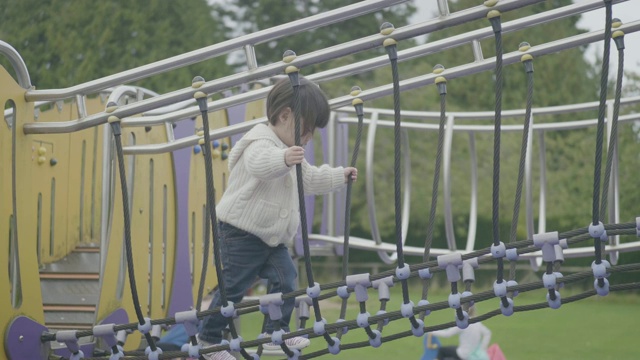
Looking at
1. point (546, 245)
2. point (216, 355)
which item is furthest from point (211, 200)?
point (546, 245)

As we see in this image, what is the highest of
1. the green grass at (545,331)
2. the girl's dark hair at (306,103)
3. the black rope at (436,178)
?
the girl's dark hair at (306,103)

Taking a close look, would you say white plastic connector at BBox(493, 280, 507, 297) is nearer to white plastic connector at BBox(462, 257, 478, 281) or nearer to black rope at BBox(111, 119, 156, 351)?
white plastic connector at BBox(462, 257, 478, 281)

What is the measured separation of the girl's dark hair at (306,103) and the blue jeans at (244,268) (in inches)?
18.4

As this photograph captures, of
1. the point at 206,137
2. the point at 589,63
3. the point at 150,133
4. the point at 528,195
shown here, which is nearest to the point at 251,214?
the point at 206,137

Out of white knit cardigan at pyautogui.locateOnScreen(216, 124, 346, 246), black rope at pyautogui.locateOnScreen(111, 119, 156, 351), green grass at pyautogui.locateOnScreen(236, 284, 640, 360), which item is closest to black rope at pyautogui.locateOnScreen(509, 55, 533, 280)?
white knit cardigan at pyautogui.locateOnScreen(216, 124, 346, 246)

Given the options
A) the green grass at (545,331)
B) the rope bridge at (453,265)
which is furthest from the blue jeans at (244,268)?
the green grass at (545,331)

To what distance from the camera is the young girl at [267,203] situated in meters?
3.10

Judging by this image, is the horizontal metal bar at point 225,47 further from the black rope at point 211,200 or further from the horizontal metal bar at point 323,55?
the black rope at point 211,200

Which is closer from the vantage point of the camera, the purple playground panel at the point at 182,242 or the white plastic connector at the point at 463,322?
the white plastic connector at the point at 463,322

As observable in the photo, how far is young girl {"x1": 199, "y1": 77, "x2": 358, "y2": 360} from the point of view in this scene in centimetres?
310

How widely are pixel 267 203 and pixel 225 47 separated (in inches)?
22.0

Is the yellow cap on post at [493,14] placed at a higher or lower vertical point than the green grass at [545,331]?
higher

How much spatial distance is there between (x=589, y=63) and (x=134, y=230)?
637 inches

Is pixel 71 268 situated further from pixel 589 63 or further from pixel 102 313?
pixel 589 63
